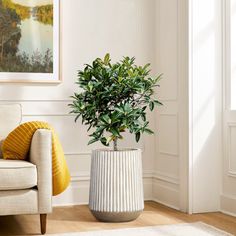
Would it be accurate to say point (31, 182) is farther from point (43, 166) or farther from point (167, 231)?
point (167, 231)

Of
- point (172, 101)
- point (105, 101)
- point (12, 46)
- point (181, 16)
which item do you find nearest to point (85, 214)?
point (105, 101)

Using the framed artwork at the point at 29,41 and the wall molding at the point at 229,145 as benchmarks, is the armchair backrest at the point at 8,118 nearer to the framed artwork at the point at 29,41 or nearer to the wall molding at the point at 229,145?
the framed artwork at the point at 29,41

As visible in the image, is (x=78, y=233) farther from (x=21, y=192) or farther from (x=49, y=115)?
(x=49, y=115)

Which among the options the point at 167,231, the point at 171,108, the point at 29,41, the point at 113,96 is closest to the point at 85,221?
the point at 167,231

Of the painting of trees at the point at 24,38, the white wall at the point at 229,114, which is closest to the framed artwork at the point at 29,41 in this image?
the painting of trees at the point at 24,38

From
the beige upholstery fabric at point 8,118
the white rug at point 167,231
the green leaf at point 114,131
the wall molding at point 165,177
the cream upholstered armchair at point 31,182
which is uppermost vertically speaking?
the beige upholstery fabric at point 8,118

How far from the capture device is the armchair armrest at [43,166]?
3.06m

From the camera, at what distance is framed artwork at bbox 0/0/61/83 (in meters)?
3.96

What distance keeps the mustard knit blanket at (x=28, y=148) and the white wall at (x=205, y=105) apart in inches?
40.8

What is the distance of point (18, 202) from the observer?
9.89 feet

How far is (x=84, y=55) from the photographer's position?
4.18m

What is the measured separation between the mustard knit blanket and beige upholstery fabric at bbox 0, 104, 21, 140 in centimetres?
34

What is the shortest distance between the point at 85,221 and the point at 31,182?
658 millimetres

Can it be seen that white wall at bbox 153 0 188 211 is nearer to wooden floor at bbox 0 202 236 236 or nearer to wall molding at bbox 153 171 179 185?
wall molding at bbox 153 171 179 185
